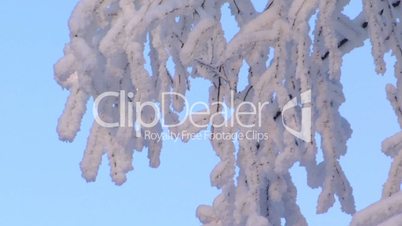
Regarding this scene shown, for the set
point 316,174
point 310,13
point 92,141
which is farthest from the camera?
point 316,174

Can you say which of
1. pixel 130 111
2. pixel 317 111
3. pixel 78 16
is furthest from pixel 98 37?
pixel 317 111

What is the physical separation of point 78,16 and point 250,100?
65cm

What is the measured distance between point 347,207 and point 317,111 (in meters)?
0.46

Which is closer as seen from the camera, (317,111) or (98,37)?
(98,37)

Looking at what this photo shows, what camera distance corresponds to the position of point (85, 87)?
91.6 inches

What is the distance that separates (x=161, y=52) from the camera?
234cm

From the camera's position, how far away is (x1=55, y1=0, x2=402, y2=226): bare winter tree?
2307mm

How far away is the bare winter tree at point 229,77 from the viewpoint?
7.57 ft

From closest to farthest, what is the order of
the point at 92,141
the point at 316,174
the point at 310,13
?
1. the point at 310,13
2. the point at 92,141
3. the point at 316,174

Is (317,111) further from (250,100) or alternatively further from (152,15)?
(152,15)

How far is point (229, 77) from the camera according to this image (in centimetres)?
255

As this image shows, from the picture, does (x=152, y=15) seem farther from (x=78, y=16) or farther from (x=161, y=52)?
(x=78, y=16)

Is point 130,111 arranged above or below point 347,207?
above

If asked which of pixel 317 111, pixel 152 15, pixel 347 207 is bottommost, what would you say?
pixel 347 207
